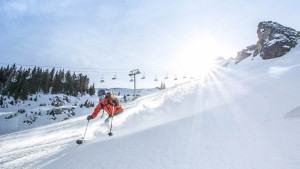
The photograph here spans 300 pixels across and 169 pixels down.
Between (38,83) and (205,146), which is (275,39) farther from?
(38,83)

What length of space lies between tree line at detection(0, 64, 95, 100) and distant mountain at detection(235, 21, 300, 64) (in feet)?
132

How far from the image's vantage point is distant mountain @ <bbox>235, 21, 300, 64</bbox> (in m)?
34.8

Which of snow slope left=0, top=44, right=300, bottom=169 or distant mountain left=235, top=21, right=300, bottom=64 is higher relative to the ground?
distant mountain left=235, top=21, right=300, bottom=64

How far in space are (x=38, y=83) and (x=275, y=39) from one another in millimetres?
47629

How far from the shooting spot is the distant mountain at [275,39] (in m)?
34.8

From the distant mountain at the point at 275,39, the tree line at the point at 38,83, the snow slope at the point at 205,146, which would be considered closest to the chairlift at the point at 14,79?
the tree line at the point at 38,83

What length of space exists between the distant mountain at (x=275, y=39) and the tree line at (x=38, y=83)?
4028 cm

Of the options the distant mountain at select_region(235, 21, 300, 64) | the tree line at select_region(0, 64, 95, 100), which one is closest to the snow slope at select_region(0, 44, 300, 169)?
the distant mountain at select_region(235, 21, 300, 64)

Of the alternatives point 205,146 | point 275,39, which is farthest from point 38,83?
point 205,146

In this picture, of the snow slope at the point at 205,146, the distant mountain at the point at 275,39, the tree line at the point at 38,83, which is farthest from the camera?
the tree line at the point at 38,83

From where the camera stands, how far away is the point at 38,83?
208 ft

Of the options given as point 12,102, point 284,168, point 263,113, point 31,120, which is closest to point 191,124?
point 263,113

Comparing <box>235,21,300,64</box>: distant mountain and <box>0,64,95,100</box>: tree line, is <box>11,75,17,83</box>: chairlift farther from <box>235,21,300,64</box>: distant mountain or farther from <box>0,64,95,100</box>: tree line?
<box>235,21,300,64</box>: distant mountain

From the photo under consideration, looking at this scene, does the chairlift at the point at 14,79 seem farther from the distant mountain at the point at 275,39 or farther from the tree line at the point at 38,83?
the distant mountain at the point at 275,39
